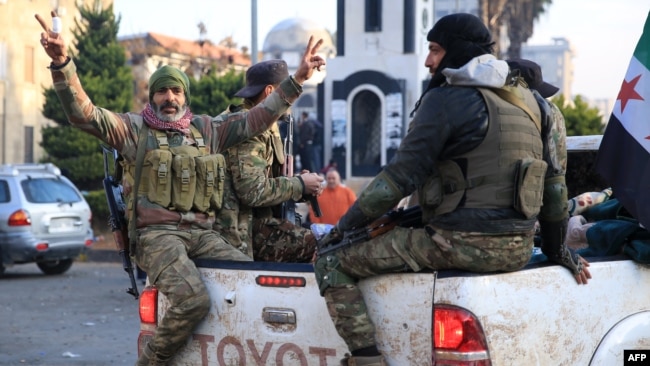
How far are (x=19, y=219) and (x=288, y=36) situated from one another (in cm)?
4855

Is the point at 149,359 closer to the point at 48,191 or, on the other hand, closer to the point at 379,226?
the point at 379,226

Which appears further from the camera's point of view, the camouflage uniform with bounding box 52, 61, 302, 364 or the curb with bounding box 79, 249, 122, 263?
the curb with bounding box 79, 249, 122, 263

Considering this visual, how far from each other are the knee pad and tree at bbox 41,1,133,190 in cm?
2363

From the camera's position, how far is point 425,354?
4051 millimetres

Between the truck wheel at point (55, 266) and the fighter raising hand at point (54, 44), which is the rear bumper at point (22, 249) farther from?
the fighter raising hand at point (54, 44)

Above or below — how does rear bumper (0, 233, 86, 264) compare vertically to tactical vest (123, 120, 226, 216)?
below

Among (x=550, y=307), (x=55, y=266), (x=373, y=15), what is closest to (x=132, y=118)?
(x=550, y=307)

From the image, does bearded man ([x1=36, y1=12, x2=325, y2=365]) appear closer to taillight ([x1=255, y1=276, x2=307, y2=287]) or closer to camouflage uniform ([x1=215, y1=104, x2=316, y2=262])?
camouflage uniform ([x1=215, y1=104, x2=316, y2=262])

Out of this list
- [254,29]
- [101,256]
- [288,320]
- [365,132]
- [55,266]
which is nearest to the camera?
[288,320]

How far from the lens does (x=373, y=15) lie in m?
33.3

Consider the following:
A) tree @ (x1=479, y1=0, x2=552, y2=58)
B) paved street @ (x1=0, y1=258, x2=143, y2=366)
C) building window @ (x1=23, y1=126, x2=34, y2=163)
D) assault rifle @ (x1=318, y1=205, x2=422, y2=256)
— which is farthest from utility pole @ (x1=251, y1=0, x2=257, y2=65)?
building window @ (x1=23, y1=126, x2=34, y2=163)

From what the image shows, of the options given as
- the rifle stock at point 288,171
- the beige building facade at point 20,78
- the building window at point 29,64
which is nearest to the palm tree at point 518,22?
the beige building facade at point 20,78

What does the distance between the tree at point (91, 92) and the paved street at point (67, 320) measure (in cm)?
1109

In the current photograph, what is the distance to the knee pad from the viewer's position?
4.23 meters
